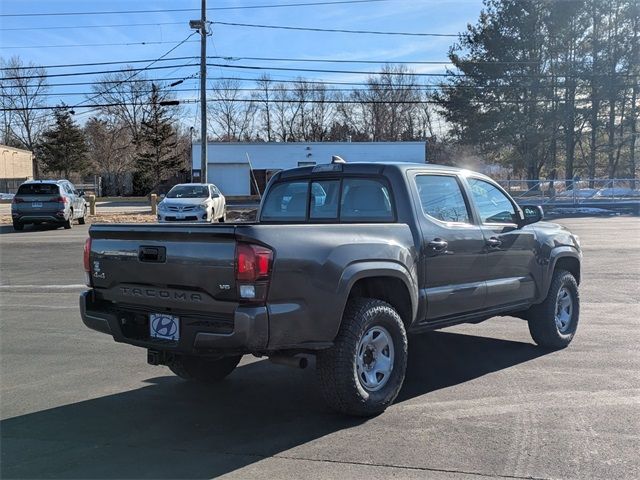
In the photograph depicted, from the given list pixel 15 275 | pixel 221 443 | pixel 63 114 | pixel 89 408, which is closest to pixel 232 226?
pixel 221 443

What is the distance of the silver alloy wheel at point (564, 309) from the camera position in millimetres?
6703

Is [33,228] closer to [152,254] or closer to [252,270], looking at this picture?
[152,254]

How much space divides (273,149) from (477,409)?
43.8 meters

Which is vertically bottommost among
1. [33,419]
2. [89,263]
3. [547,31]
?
[33,419]

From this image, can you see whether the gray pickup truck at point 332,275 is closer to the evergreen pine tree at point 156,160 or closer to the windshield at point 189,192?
the windshield at point 189,192

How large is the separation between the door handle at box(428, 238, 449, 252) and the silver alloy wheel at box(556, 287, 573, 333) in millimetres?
2202

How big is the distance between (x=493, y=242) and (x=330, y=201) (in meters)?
1.61

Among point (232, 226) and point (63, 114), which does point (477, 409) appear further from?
point (63, 114)

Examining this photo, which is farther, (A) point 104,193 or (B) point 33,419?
(A) point 104,193

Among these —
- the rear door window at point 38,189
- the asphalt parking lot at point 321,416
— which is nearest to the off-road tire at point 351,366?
the asphalt parking lot at point 321,416

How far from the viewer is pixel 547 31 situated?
46.6 m

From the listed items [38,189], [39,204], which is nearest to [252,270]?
[39,204]

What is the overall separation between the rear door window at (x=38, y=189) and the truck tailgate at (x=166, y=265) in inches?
731

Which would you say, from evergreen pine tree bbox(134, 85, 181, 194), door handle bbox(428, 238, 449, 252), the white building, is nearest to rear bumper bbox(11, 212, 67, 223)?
door handle bbox(428, 238, 449, 252)
